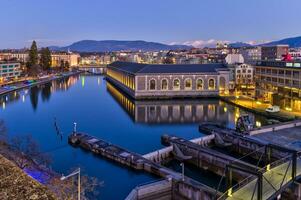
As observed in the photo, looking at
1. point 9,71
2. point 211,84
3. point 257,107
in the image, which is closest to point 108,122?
point 257,107

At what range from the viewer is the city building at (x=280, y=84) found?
41.1m

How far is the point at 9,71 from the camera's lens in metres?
80.4

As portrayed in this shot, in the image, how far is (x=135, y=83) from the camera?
5544 cm

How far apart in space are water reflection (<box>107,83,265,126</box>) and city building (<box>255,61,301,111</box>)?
5.52 meters

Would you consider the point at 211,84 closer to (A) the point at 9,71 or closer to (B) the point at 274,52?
(A) the point at 9,71

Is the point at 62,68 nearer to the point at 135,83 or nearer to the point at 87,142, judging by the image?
the point at 135,83

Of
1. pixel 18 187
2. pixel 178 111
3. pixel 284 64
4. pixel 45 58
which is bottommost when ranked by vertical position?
pixel 178 111

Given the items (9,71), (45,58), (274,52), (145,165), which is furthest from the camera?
(274,52)

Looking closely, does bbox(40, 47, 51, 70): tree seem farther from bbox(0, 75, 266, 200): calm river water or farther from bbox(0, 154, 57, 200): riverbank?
bbox(0, 154, 57, 200): riverbank

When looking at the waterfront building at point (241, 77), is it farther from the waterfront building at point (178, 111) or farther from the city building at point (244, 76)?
the waterfront building at point (178, 111)

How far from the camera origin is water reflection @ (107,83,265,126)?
37.2 meters

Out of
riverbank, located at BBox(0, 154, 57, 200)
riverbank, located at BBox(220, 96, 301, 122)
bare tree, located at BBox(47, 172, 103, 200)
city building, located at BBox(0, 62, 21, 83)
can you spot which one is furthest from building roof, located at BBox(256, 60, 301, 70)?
city building, located at BBox(0, 62, 21, 83)

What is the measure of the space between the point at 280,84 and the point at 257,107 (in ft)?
19.1

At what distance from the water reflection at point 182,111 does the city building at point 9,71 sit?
35.6m
